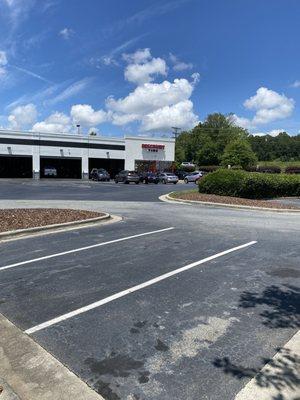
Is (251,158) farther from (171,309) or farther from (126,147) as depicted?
(171,309)

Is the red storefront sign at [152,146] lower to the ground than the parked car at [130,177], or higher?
higher

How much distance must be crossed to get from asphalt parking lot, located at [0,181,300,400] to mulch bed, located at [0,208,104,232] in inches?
67.5

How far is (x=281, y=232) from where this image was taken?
37.8 ft

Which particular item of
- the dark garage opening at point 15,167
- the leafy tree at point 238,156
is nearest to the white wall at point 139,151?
the dark garage opening at point 15,167

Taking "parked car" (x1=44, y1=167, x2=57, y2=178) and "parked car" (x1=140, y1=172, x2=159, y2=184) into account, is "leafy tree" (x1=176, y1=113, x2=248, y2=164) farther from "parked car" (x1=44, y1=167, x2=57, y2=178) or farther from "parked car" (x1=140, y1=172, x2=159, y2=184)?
"parked car" (x1=140, y1=172, x2=159, y2=184)

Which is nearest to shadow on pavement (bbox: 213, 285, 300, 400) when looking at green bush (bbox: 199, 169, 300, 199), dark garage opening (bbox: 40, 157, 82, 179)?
green bush (bbox: 199, 169, 300, 199)

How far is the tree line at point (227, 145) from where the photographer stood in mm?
91238

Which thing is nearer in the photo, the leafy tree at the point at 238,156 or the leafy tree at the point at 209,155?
the leafy tree at the point at 238,156

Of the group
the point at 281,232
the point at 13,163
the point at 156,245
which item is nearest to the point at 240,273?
the point at 156,245

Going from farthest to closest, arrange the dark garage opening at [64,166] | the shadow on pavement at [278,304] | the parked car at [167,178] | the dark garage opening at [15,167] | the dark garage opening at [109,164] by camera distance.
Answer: the dark garage opening at [109,164]
the dark garage opening at [64,166]
the dark garage opening at [15,167]
the parked car at [167,178]
the shadow on pavement at [278,304]

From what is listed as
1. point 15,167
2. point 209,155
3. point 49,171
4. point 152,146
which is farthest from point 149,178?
point 209,155

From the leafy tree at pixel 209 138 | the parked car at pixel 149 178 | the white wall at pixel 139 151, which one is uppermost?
the leafy tree at pixel 209 138

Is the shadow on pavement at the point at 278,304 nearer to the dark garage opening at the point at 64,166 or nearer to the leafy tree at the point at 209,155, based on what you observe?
the dark garage opening at the point at 64,166

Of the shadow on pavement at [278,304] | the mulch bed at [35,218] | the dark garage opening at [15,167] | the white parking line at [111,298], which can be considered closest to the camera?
the white parking line at [111,298]
